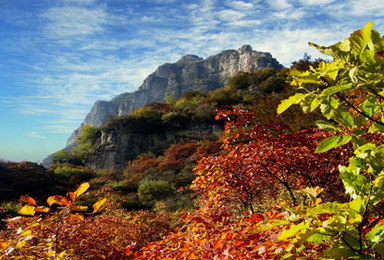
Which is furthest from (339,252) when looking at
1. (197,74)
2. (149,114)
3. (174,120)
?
(197,74)

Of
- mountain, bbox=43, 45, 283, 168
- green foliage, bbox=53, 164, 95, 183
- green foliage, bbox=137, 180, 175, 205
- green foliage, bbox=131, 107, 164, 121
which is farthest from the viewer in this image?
green foliage, bbox=131, 107, 164, 121

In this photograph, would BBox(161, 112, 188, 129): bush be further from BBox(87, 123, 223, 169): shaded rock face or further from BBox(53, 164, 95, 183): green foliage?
BBox(53, 164, 95, 183): green foliage

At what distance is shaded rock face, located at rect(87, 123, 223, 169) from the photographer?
61.7 ft

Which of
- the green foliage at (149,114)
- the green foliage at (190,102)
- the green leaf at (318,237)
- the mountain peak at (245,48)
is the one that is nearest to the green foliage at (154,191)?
the green leaf at (318,237)

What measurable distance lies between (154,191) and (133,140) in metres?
9.54

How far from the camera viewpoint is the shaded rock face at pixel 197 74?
59.4 meters

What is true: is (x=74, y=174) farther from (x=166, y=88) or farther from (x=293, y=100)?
(x=166, y=88)

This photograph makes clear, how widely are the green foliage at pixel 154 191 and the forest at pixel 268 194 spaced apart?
50mm

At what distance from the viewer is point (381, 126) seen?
932 mm

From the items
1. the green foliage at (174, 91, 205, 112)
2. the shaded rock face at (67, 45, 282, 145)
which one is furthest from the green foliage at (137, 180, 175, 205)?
the shaded rock face at (67, 45, 282, 145)

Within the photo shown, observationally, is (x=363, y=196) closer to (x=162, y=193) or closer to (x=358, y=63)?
(x=358, y=63)

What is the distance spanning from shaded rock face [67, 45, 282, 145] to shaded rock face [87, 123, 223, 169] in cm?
3772

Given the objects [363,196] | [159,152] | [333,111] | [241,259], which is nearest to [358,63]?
[333,111]

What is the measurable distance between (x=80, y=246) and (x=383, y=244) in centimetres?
338
